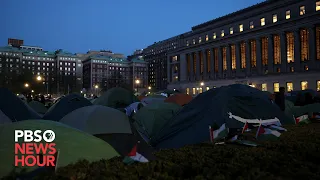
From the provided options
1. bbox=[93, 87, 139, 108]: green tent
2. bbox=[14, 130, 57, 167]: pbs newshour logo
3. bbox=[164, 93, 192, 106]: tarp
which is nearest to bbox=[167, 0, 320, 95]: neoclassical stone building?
bbox=[164, 93, 192, 106]: tarp

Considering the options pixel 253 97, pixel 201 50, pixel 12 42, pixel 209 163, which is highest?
pixel 12 42

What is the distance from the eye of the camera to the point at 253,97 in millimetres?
11617

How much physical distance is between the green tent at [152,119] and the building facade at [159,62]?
160 m

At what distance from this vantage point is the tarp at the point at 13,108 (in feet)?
36.2

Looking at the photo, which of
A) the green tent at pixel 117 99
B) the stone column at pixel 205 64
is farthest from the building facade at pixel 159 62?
the green tent at pixel 117 99

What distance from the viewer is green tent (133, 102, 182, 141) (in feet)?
39.2

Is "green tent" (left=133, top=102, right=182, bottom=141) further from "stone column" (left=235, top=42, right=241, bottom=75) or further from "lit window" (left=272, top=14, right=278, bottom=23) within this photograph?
"stone column" (left=235, top=42, right=241, bottom=75)

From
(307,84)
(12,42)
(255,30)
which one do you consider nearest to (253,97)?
(307,84)

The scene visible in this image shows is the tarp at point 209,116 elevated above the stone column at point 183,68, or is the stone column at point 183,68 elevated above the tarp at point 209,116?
the stone column at point 183,68

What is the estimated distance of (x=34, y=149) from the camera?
520cm

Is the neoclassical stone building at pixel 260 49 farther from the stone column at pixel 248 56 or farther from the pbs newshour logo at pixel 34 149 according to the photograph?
the pbs newshour logo at pixel 34 149

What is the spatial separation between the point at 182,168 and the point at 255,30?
6962 centimetres

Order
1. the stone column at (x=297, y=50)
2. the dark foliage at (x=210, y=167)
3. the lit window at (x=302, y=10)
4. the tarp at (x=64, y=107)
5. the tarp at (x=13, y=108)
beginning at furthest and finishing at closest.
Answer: the lit window at (x=302, y=10), the stone column at (x=297, y=50), the tarp at (x=64, y=107), the tarp at (x=13, y=108), the dark foliage at (x=210, y=167)

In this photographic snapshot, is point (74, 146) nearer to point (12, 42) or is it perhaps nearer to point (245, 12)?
point (245, 12)
